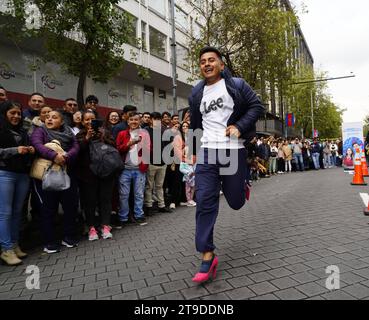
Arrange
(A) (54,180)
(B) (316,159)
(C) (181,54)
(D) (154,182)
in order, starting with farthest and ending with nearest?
(C) (181,54) → (B) (316,159) → (D) (154,182) → (A) (54,180)

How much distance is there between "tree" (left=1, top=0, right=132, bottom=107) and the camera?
827 cm

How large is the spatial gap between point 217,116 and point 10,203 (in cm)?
280

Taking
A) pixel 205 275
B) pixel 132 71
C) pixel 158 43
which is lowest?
pixel 205 275

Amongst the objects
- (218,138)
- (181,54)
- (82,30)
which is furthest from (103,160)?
(181,54)

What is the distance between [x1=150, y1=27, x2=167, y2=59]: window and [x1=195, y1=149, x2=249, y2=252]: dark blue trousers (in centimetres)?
2135

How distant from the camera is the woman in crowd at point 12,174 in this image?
4008 mm

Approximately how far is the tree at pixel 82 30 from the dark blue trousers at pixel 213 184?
6344 mm

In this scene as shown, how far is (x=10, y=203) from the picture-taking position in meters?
4.10

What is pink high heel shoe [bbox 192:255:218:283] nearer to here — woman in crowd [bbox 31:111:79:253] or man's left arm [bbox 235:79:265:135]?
man's left arm [bbox 235:79:265:135]

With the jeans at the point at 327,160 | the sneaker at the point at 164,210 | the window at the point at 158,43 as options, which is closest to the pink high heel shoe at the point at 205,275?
the sneaker at the point at 164,210

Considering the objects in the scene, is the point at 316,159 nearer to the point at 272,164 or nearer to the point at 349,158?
the point at 349,158
